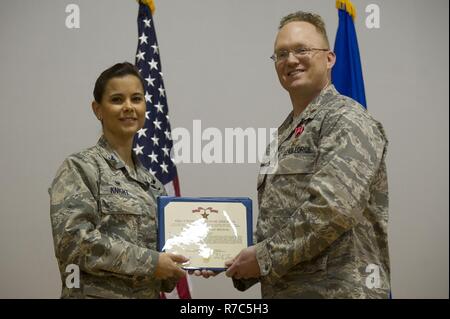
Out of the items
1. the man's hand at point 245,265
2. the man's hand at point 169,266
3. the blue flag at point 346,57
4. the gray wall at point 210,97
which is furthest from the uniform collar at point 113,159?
the blue flag at point 346,57

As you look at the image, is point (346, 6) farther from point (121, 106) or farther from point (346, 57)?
point (121, 106)

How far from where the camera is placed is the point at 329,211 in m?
2.20

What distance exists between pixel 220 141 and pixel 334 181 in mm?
1766

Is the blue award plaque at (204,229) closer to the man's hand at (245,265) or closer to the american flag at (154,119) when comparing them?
the man's hand at (245,265)

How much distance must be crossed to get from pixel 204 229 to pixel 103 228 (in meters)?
0.45

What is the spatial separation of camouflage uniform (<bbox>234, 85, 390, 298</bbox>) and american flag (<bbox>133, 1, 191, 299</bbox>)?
4.11 ft

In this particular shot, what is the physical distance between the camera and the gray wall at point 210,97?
3.82 m

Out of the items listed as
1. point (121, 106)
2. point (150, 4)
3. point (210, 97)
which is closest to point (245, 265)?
point (121, 106)

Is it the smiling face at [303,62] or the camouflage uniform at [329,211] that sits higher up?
the smiling face at [303,62]

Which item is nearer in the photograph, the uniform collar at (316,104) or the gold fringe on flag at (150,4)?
the uniform collar at (316,104)

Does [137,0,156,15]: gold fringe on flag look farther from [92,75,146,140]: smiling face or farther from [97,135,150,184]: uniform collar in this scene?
[97,135,150,184]: uniform collar

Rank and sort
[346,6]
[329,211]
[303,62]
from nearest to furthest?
[329,211] < [303,62] < [346,6]

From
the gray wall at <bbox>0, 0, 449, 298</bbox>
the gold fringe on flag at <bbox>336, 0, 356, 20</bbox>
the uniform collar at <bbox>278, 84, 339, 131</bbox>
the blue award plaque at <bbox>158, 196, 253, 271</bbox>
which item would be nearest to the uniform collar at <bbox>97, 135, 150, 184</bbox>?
the blue award plaque at <bbox>158, 196, 253, 271</bbox>

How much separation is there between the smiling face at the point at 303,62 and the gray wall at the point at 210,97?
4.50 feet
